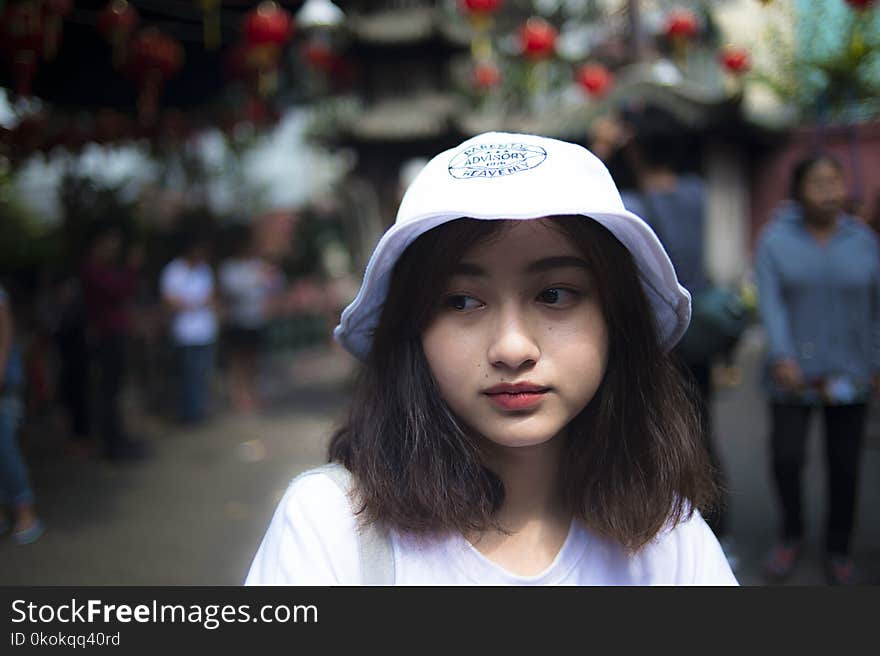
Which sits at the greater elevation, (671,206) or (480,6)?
(480,6)

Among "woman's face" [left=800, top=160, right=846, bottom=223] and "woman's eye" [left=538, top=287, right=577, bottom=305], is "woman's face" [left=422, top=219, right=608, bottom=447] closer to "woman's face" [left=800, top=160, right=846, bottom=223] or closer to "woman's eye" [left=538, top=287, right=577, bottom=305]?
"woman's eye" [left=538, top=287, right=577, bottom=305]

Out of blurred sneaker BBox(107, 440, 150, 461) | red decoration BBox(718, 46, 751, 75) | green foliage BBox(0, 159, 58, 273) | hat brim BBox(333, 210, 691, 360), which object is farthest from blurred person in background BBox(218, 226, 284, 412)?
hat brim BBox(333, 210, 691, 360)

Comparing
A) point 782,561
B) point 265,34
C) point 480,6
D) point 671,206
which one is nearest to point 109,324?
point 265,34

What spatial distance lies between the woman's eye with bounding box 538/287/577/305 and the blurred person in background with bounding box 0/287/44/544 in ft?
10.4

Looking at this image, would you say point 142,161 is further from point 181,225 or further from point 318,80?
point 318,80

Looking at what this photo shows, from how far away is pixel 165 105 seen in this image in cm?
550

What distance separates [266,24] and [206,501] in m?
2.83

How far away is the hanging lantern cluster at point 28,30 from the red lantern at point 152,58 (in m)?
0.71

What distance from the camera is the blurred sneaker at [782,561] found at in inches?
117

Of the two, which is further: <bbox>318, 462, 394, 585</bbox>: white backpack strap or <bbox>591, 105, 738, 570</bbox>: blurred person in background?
<bbox>591, 105, 738, 570</bbox>: blurred person in background

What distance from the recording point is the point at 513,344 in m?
0.98

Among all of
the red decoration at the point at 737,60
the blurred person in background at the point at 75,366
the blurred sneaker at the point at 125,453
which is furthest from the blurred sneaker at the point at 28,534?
the red decoration at the point at 737,60

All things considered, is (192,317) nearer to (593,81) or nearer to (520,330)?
(593,81)

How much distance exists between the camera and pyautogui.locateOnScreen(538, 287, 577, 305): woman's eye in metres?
1.03
